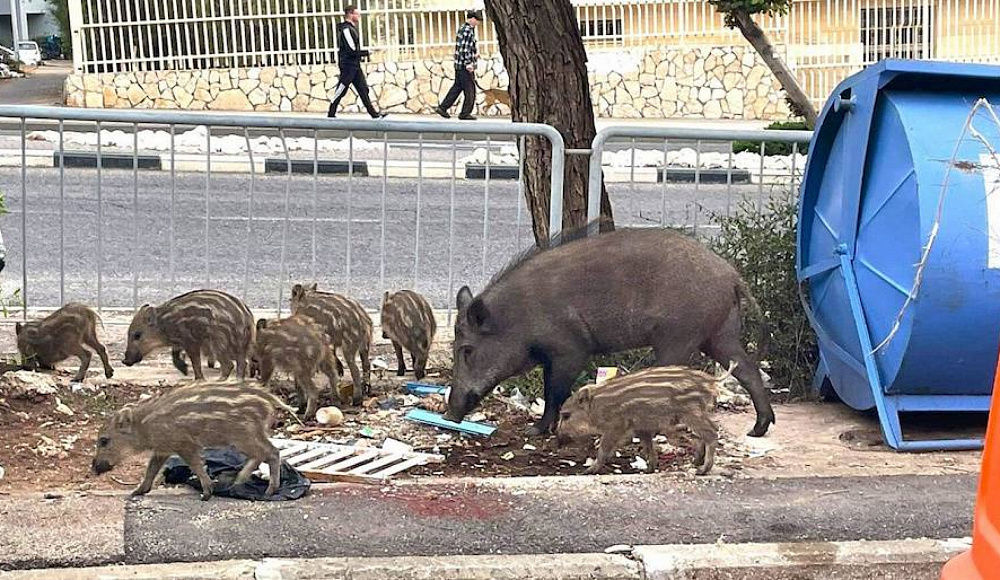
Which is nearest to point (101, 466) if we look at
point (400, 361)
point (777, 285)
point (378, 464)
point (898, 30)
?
point (378, 464)

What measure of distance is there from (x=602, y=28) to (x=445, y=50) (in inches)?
127

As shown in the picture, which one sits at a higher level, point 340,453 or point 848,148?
point 848,148

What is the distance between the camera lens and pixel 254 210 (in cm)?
1325

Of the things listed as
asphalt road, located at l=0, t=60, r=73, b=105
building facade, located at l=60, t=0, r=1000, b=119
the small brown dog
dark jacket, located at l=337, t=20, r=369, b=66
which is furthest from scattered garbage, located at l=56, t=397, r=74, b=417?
asphalt road, located at l=0, t=60, r=73, b=105

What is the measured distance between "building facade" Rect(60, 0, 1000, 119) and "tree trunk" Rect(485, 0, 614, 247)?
19033 mm

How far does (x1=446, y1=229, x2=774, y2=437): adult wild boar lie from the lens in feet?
21.7

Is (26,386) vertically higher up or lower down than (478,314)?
lower down

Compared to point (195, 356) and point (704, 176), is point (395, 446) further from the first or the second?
point (704, 176)

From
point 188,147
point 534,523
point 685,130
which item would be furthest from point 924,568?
point 188,147

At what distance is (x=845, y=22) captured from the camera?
89.5ft

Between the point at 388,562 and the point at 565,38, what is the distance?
4146 millimetres

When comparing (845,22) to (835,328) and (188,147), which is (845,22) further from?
(835,328)

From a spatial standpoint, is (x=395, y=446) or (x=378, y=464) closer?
(x=378, y=464)

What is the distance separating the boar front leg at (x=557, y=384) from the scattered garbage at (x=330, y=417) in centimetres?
96
